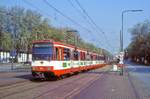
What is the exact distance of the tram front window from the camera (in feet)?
95.7

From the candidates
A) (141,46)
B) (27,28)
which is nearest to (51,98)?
(27,28)

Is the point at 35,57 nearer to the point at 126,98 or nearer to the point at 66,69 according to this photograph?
the point at 66,69

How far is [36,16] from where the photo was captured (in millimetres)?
82000

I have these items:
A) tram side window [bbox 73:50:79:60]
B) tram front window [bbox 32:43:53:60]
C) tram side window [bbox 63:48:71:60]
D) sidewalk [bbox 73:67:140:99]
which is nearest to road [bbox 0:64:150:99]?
sidewalk [bbox 73:67:140:99]

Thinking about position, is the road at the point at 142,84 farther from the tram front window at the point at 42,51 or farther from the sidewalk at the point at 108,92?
the tram front window at the point at 42,51

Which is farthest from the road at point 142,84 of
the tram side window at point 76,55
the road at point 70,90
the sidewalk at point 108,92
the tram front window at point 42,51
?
the tram front window at point 42,51

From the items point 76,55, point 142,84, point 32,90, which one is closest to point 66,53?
point 76,55

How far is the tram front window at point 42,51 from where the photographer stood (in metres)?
29.2

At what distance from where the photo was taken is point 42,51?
29.3m

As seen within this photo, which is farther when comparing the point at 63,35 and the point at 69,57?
the point at 63,35

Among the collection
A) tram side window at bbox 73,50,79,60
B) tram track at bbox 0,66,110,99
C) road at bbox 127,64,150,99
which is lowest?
road at bbox 127,64,150,99

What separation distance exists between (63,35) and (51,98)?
82857mm

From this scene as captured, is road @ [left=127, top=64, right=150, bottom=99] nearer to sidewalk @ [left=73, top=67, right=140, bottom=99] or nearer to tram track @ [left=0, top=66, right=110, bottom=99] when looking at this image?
sidewalk @ [left=73, top=67, right=140, bottom=99]

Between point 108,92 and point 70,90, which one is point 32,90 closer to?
point 70,90
